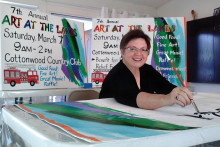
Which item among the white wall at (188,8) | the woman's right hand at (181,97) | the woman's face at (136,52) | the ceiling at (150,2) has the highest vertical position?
the ceiling at (150,2)

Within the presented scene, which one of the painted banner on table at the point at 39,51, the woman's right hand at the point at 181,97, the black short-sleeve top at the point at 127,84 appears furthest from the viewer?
the painted banner on table at the point at 39,51

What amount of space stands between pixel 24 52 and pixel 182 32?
75.7 inches

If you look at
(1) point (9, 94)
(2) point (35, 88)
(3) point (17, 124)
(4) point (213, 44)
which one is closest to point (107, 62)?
(2) point (35, 88)

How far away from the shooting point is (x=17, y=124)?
52 centimetres

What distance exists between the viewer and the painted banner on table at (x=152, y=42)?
264 centimetres

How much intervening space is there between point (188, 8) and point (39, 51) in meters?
3.10

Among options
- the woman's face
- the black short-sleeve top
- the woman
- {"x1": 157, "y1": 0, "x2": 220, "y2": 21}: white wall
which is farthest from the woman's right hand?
{"x1": 157, "y1": 0, "x2": 220, "y2": 21}: white wall

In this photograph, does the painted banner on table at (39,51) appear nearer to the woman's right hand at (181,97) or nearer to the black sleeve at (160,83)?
the black sleeve at (160,83)

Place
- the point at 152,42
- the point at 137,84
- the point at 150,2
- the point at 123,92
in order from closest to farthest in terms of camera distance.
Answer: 1. the point at 123,92
2. the point at 137,84
3. the point at 152,42
4. the point at 150,2

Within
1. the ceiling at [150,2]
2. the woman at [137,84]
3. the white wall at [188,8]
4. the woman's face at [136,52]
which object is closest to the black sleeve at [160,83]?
the woman at [137,84]

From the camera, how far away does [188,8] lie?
3963 millimetres

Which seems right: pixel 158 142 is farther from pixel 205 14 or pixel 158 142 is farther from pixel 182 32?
pixel 205 14

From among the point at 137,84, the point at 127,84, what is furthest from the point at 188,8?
the point at 127,84

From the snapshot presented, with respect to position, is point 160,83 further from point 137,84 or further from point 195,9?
point 195,9
